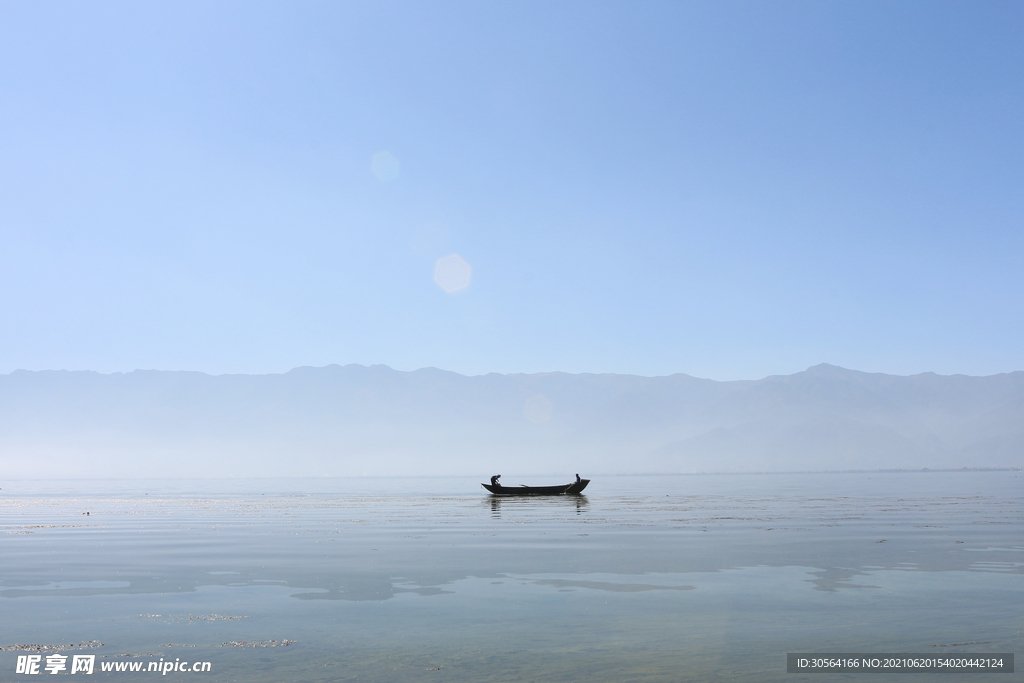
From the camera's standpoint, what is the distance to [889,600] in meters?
22.5

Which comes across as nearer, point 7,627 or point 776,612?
point 7,627

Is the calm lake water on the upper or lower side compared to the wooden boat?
lower

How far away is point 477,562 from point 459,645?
15.1 metres

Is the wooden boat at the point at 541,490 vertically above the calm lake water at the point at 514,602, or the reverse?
the wooden boat at the point at 541,490

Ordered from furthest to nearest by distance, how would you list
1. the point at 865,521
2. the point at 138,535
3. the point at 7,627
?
1. the point at 865,521
2. the point at 138,535
3. the point at 7,627

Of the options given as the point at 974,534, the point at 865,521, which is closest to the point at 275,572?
the point at 974,534

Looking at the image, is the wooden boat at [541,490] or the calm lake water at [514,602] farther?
the wooden boat at [541,490]

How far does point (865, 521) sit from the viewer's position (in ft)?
175

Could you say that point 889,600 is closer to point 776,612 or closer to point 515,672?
point 776,612

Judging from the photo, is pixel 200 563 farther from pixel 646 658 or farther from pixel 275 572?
pixel 646 658

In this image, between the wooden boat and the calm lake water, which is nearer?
the calm lake water

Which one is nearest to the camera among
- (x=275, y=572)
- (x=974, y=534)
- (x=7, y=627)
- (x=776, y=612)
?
(x=7, y=627)

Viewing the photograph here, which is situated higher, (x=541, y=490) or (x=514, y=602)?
(x=541, y=490)

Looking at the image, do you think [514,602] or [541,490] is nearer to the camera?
[514,602]
